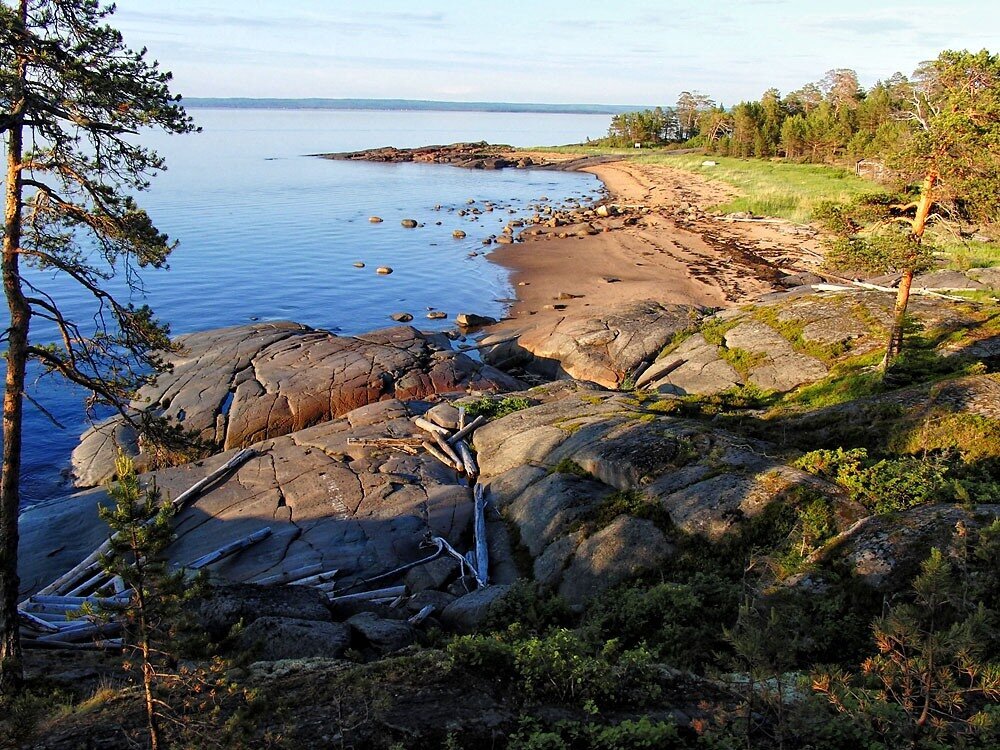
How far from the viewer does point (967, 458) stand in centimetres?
1125

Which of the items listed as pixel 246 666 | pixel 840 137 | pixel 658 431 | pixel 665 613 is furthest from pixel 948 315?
pixel 840 137

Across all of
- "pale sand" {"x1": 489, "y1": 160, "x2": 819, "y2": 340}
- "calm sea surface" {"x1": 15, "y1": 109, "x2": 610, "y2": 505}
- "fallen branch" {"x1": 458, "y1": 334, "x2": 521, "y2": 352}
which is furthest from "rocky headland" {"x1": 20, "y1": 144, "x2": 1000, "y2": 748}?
"pale sand" {"x1": 489, "y1": 160, "x2": 819, "y2": 340}

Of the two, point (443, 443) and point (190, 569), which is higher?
point (443, 443)

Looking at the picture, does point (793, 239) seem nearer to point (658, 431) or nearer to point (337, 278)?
point (337, 278)

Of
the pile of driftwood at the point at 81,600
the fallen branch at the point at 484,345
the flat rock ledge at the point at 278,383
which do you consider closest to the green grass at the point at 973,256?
the fallen branch at the point at 484,345

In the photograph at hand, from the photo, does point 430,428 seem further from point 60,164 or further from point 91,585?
point 60,164

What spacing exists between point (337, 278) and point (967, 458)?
129 feet

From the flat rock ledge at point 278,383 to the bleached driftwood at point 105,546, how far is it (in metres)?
3.64

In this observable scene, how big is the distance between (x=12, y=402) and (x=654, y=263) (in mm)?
40321

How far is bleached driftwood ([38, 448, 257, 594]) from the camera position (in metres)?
12.6

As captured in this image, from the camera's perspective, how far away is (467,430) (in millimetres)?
17922

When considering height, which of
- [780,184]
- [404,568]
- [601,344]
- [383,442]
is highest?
[780,184]

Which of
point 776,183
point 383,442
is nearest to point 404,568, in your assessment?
point 383,442

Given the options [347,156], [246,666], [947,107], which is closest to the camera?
[246,666]
